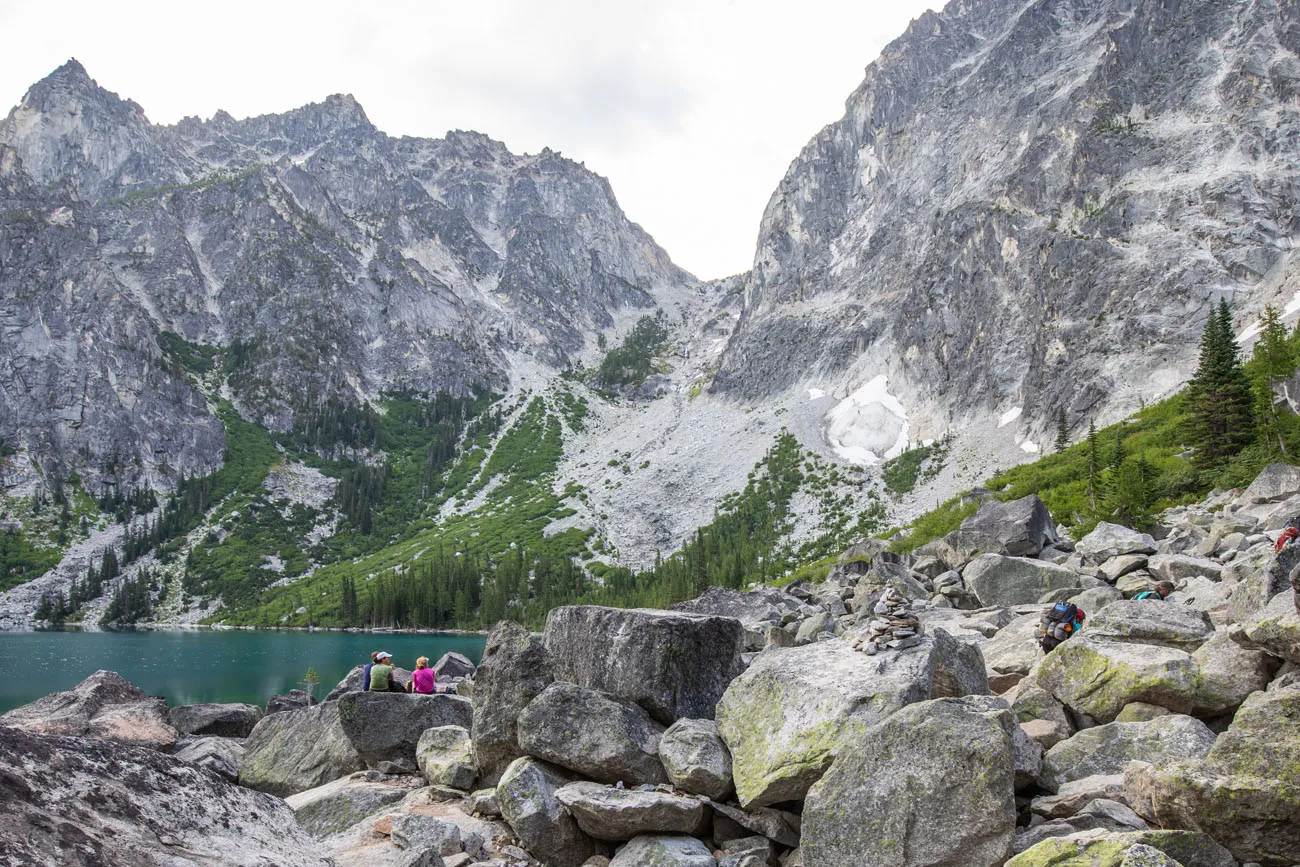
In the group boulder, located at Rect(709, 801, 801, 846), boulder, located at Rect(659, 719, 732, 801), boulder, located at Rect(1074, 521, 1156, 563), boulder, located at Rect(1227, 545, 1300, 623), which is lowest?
boulder, located at Rect(709, 801, 801, 846)

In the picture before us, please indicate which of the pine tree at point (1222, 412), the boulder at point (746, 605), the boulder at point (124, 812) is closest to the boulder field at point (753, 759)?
the boulder at point (124, 812)

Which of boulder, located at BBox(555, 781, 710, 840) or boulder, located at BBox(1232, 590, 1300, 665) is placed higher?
boulder, located at BBox(1232, 590, 1300, 665)

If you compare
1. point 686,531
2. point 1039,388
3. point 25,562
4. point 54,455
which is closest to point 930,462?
point 1039,388

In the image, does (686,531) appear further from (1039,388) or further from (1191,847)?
(1191,847)

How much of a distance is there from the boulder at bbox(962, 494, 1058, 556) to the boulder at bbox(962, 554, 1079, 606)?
27.5 feet

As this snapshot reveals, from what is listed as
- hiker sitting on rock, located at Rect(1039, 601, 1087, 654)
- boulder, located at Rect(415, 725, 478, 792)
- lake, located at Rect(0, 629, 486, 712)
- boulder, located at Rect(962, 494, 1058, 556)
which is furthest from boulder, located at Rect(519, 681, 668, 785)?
lake, located at Rect(0, 629, 486, 712)

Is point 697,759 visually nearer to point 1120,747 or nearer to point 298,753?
point 1120,747

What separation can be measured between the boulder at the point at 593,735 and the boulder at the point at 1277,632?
8.98m

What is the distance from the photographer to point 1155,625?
41.9ft

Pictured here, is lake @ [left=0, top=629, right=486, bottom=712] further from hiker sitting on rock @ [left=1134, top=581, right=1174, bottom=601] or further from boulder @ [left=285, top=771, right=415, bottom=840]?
hiker sitting on rock @ [left=1134, top=581, right=1174, bottom=601]

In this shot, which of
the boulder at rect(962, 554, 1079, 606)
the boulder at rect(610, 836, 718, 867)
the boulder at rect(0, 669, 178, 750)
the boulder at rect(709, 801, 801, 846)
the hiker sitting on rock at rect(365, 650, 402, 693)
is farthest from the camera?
the boulder at rect(962, 554, 1079, 606)

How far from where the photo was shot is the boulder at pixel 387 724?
1602cm

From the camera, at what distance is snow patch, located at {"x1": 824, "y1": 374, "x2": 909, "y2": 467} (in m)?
146

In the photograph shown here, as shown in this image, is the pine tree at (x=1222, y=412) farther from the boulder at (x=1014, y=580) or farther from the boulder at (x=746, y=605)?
the boulder at (x=746, y=605)
